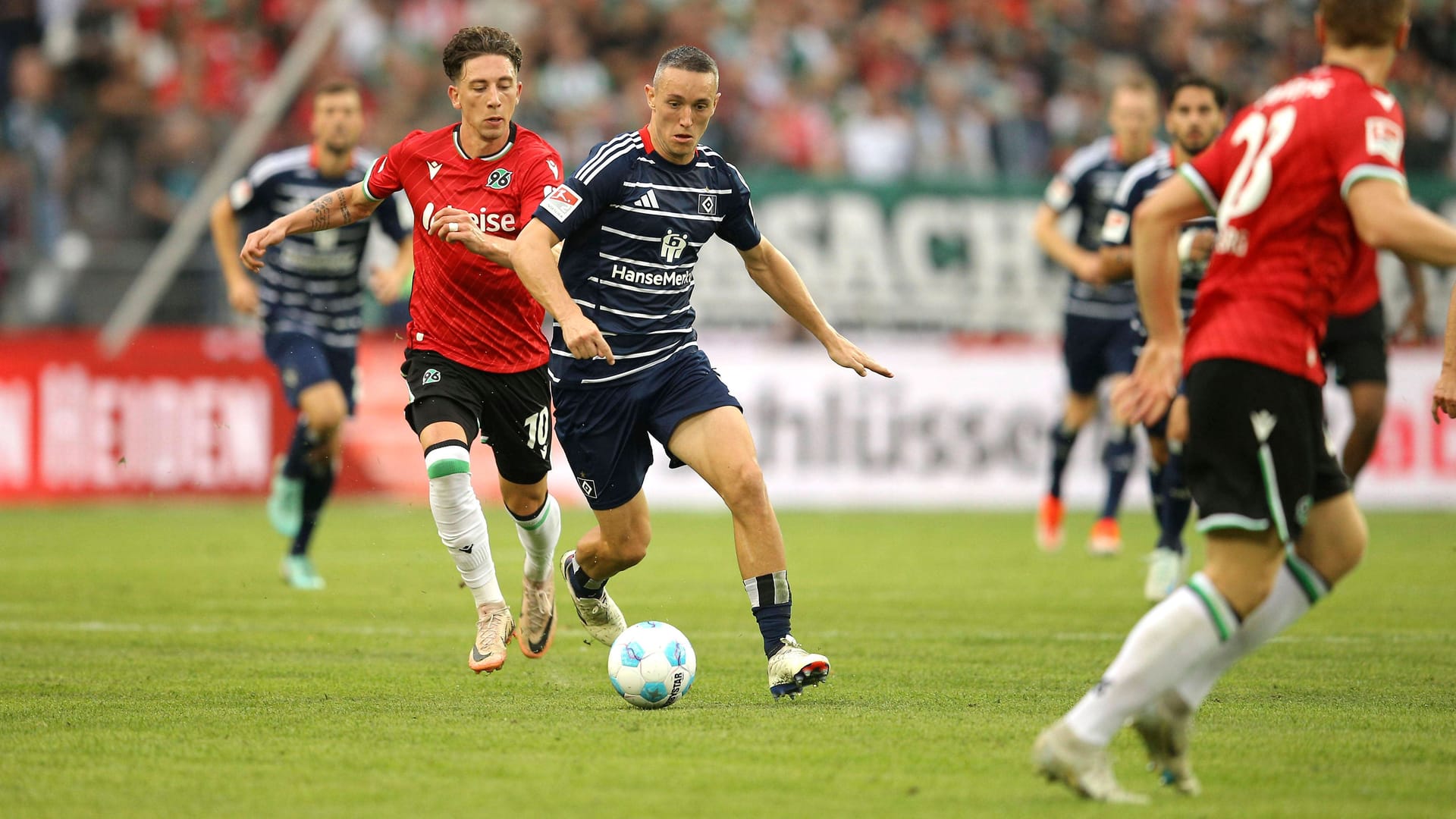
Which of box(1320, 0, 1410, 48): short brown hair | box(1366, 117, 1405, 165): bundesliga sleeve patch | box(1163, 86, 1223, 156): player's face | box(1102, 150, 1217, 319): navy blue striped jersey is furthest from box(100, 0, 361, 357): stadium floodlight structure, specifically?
box(1366, 117, 1405, 165): bundesliga sleeve patch

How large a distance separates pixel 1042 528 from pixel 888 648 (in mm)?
5656

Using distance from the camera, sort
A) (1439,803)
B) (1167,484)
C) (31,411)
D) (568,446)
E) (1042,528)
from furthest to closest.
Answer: (31,411) < (1042,528) < (1167,484) < (568,446) < (1439,803)

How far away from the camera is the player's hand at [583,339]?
6.33 metres

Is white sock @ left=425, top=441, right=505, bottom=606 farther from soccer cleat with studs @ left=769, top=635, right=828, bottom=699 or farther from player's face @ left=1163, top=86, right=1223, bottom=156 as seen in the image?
player's face @ left=1163, top=86, right=1223, bottom=156

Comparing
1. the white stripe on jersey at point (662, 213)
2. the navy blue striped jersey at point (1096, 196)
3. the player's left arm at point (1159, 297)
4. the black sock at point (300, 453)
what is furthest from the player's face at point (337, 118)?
the player's left arm at point (1159, 297)

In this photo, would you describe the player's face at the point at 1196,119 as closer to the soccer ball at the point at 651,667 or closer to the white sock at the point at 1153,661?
the soccer ball at the point at 651,667

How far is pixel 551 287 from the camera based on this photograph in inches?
259

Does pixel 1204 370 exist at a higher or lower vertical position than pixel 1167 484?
higher

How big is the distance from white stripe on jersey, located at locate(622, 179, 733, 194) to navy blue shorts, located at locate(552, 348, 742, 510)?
25.2 inches

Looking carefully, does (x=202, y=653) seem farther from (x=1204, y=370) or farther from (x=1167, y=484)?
(x=1167, y=484)

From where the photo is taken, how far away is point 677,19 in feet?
70.9

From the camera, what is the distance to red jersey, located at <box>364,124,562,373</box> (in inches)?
301

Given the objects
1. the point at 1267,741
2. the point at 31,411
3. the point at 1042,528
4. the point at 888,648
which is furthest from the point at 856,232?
the point at 1267,741

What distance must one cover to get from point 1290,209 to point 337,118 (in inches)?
301
